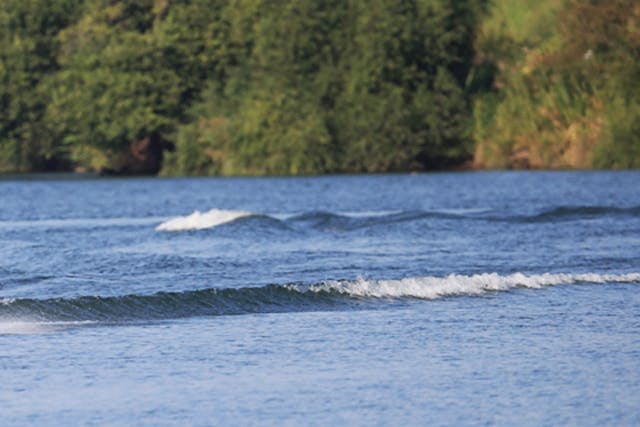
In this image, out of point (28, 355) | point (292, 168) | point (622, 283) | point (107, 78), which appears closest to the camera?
point (28, 355)

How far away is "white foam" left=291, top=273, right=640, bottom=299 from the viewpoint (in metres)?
20.2

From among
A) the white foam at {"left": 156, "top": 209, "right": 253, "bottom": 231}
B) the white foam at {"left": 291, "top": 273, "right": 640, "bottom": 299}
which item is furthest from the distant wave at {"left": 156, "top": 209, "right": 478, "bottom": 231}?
the white foam at {"left": 291, "top": 273, "right": 640, "bottom": 299}

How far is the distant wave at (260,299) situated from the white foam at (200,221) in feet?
42.8

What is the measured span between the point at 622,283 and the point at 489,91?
48.0 metres

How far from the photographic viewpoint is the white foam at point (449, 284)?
20.2m

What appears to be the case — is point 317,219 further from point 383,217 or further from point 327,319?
point 327,319

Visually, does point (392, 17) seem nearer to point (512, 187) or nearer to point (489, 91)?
point (489, 91)

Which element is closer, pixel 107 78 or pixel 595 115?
pixel 595 115

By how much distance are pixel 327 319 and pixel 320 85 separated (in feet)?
173

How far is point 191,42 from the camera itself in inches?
3034

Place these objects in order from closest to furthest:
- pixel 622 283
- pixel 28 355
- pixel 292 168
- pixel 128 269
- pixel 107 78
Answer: pixel 28 355
pixel 622 283
pixel 128 269
pixel 292 168
pixel 107 78

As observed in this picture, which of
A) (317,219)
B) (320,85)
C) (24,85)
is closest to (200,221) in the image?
(317,219)

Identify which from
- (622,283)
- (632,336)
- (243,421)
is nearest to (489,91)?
(622,283)

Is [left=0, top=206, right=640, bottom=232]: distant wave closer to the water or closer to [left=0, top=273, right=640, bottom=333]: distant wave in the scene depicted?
the water
